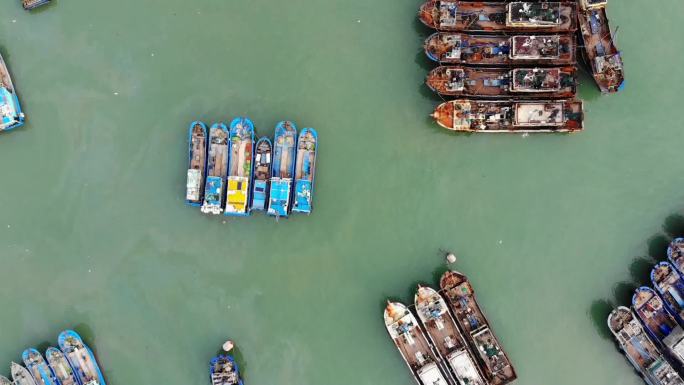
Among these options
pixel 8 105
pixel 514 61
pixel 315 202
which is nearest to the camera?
pixel 514 61

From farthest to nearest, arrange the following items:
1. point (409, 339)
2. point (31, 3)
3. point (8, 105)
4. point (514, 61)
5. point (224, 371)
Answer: point (31, 3)
point (8, 105)
point (514, 61)
point (224, 371)
point (409, 339)

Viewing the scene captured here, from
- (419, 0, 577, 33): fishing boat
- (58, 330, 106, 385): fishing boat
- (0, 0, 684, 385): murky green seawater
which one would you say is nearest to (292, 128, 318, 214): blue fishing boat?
(0, 0, 684, 385): murky green seawater

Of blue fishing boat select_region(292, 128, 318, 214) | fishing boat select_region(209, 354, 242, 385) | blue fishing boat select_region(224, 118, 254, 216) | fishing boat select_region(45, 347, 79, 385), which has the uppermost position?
blue fishing boat select_region(224, 118, 254, 216)

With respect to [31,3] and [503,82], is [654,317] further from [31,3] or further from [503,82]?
[31,3]

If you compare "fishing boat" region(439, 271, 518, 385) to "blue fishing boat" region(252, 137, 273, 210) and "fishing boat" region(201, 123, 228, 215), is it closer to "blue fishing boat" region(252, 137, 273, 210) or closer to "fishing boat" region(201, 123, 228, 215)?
"blue fishing boat" region(252, 137, 273, 210)

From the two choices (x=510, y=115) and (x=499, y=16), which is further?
(x=499, y=16)

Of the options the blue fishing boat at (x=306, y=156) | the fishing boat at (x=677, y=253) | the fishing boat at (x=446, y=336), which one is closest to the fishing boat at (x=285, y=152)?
the blue fishing boat at (x=306, y=156)

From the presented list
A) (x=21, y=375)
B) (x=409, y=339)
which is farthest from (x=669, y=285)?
(x=21, y=375)
